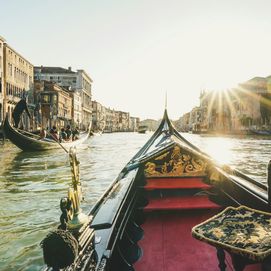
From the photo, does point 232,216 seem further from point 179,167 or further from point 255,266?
point 179,167

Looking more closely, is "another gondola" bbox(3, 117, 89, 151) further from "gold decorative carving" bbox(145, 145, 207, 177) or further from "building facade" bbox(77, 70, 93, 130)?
"building facade" bbox(77, 70, 93, 130)

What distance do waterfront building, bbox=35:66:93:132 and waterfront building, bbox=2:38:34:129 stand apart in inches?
491

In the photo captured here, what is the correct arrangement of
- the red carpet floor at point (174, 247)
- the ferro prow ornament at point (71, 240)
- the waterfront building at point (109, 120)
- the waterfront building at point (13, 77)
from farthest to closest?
the waterfront building at point (109, 120), the waterfront building at point (13, 77), the red carpet floor at point (174, 247), the ferro prow ornament at point (71, 240)

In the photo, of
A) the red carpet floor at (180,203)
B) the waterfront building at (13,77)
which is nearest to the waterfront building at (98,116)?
the waterfront building at (13,77)

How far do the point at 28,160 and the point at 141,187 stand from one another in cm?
666

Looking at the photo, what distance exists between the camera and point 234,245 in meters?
1.20

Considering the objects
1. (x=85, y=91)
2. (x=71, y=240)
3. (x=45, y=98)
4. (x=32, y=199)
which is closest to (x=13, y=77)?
(x=45, y=98)

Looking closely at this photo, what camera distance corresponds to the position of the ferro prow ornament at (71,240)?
89 cm

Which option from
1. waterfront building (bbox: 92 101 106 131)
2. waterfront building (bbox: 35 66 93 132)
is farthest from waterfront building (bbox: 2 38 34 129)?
Result: waterfront building (bbox: 92 101 106 131)

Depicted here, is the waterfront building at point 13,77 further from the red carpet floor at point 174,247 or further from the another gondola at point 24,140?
the red carpet floor at point 174,247

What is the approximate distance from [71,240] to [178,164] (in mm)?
1975

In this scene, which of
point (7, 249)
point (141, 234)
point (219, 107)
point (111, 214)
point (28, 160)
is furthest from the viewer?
point (219, 107)

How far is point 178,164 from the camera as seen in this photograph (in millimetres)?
2803

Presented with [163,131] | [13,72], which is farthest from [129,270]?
[13,72]
